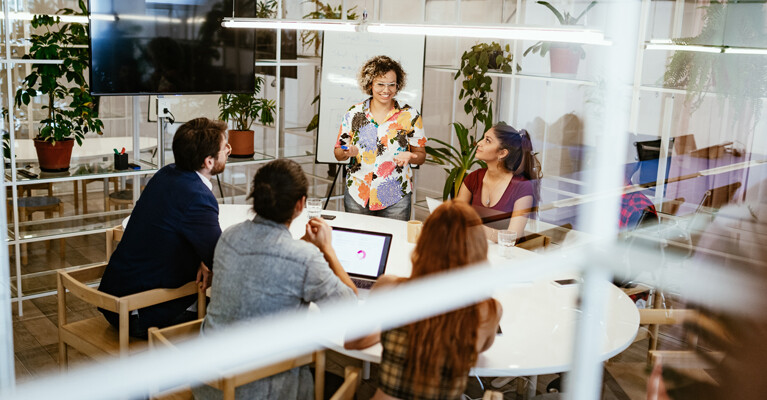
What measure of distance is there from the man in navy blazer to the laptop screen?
52cm

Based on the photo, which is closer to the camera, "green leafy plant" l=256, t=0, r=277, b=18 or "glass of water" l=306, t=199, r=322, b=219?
"glass of water" l=306, t=199, r=322, b=219

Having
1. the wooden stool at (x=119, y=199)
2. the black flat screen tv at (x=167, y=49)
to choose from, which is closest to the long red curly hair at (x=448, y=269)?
the black flat screen tv at (x=167, y=49)

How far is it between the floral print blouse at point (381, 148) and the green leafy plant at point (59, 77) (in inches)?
66.4

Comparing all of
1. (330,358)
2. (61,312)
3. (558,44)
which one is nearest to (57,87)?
(61,312)

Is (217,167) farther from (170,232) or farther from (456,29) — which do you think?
(456,29)

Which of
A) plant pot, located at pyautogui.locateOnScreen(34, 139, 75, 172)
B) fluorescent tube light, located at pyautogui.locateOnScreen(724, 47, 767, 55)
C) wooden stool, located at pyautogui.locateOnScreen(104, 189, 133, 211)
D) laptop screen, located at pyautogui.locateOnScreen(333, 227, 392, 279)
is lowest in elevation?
wooden stool, located at pyautogui.locateOnScreen(104, 189, 133, 211)

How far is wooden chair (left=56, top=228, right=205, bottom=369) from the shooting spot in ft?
7.93

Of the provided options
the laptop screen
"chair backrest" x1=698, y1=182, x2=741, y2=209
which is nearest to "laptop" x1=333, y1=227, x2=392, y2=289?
the laptop screen

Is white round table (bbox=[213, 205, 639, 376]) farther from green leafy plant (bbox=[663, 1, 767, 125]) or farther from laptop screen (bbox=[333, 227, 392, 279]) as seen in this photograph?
green leafy plant (bbox=[663, 1, 767, 125])

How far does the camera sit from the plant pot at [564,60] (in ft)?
15.5

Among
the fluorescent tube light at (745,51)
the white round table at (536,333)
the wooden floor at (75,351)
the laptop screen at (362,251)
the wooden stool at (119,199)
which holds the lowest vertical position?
the wooden floor at (75,351)

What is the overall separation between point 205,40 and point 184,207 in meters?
2.11

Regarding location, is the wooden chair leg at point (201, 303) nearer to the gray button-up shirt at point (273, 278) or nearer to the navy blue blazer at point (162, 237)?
the navy blue blazer at point (162, 237)

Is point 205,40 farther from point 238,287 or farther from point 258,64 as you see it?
point 238,287
